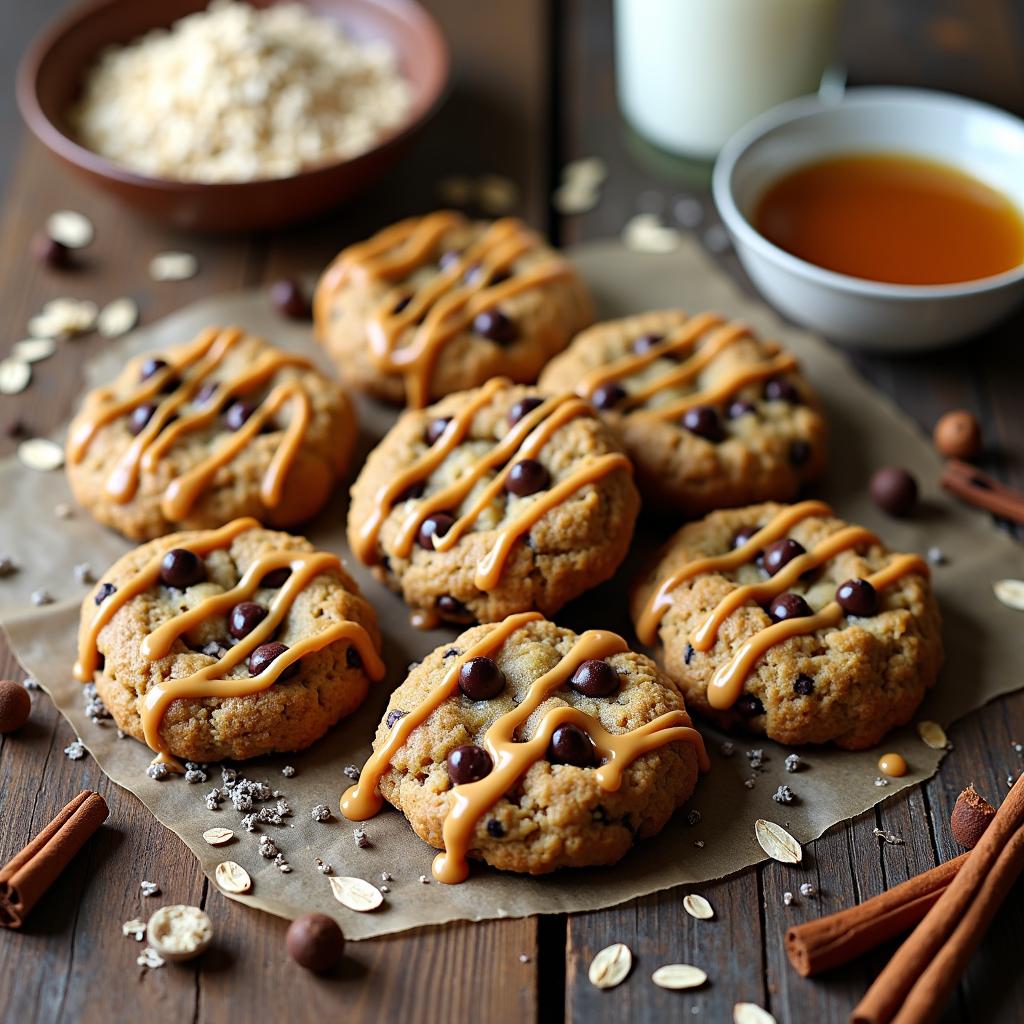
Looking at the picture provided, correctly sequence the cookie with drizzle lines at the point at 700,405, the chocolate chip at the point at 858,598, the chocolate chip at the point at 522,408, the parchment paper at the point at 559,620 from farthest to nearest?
the cookie with drizzle lines at the point at 700,405, the chocolate chip at the point at 522,408, the chocolate chip at the point at 858,598, the parchment paper at the point at 559,620

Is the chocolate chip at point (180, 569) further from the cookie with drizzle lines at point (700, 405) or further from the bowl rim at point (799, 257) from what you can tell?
the bowl rim at point (799, 257)

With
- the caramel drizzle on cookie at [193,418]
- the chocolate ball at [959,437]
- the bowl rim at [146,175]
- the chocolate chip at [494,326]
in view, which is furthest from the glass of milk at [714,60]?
the caramel drizzle on cookie at [193,418]

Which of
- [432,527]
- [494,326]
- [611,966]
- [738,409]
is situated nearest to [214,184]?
[494,326]

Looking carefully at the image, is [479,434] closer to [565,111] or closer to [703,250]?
[703,250]

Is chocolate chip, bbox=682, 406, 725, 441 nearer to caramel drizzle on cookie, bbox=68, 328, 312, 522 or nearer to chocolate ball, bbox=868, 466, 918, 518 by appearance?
chocolate ball, bbox=868, 466, 918, 518

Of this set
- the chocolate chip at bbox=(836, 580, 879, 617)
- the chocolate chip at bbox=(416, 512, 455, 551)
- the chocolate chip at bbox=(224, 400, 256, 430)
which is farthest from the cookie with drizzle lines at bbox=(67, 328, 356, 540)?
the chocolate chip at bbox=(836, 580, 879, 617)

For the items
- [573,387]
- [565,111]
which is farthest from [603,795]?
[565,111]
